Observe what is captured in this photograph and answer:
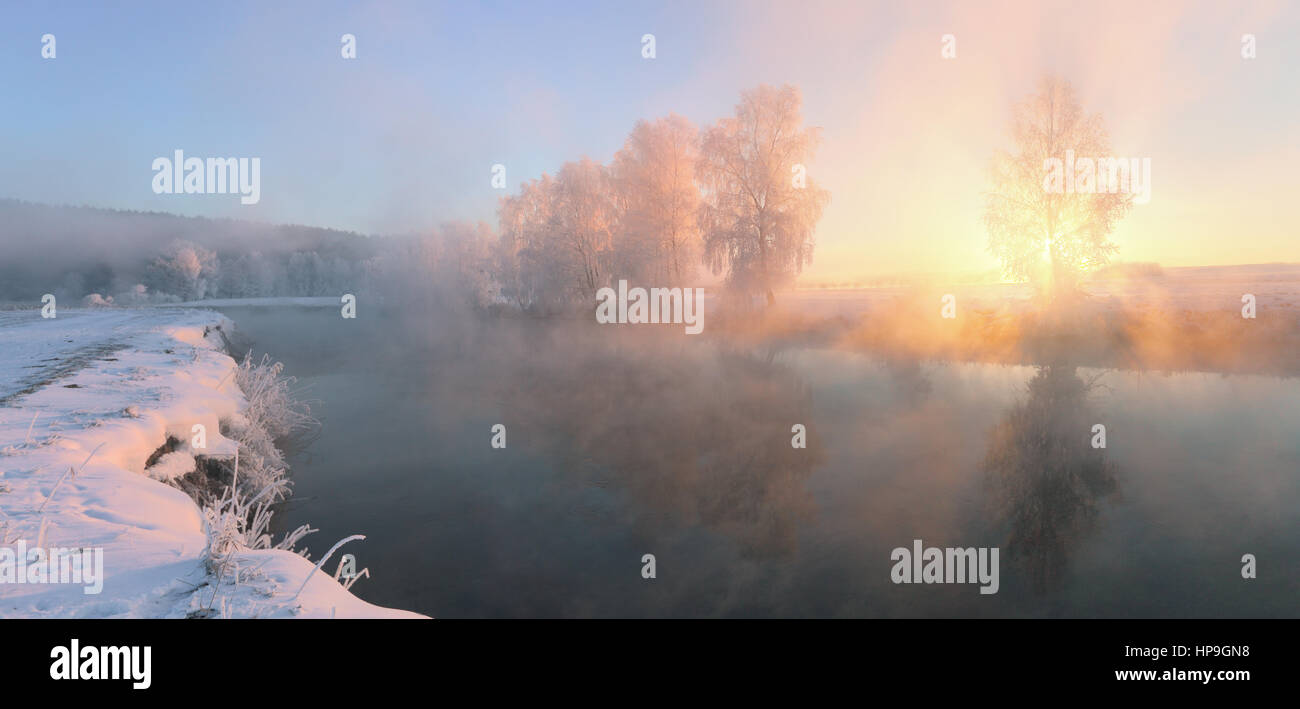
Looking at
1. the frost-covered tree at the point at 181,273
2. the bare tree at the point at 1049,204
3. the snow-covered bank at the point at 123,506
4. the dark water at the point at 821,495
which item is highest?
the frost-covered tree at the point at 181,273

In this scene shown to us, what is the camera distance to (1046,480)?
9.04 m

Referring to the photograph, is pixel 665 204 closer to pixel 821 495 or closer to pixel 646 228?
pixel 646 228

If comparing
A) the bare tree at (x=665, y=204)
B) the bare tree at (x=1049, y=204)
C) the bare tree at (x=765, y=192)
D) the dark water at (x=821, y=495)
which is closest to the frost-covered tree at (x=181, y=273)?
the bare tree at (x=665, y=204)

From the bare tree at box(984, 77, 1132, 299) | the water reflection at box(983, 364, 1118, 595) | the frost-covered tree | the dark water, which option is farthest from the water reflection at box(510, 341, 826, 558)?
the frost-covered tree

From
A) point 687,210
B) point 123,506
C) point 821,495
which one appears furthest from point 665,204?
point 123,506

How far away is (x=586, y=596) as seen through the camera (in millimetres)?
6402

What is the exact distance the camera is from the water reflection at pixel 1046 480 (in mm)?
6832

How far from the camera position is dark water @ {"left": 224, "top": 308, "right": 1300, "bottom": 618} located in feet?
20.4

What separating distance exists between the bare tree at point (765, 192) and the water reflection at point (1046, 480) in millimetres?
15799

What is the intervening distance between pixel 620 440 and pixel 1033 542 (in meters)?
8.12

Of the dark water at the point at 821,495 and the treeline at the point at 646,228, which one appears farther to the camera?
the treeline at the point at 646,228

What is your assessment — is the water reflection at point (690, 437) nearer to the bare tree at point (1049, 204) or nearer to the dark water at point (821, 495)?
the dark water at point (821, 495)

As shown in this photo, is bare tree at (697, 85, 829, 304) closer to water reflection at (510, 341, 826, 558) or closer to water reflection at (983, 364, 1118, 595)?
water reflection at (510, 341, 826, 558)
